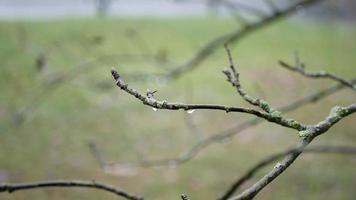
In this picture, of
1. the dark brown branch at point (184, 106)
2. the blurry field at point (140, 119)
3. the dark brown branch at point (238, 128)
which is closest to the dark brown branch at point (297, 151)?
the dark brown branch at point (184, 106)

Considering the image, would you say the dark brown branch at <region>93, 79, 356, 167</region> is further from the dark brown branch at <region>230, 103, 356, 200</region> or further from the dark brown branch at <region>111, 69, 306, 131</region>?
the dark brown branch at <region>111, 69, 306, 131</region>

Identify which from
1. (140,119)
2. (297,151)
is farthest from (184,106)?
(140,119)

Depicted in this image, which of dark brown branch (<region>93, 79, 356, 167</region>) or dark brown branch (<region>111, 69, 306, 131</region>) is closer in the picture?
dark brown branch (<region>111, 69, 306, 131</region>)

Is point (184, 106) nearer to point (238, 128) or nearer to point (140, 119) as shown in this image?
point (238, 128)

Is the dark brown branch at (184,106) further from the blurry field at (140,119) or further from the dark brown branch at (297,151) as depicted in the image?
the blurry field at (140,119)

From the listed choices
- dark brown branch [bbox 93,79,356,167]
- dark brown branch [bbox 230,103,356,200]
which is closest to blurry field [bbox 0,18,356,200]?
dark brown branch [bbox 93,79,356,167]

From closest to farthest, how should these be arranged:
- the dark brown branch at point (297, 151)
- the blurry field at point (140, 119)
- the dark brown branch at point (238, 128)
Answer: the dark brown branch at point (297, 151) < the dark brown branch at point (238, 128) < the blurry field at point (140, 119)
